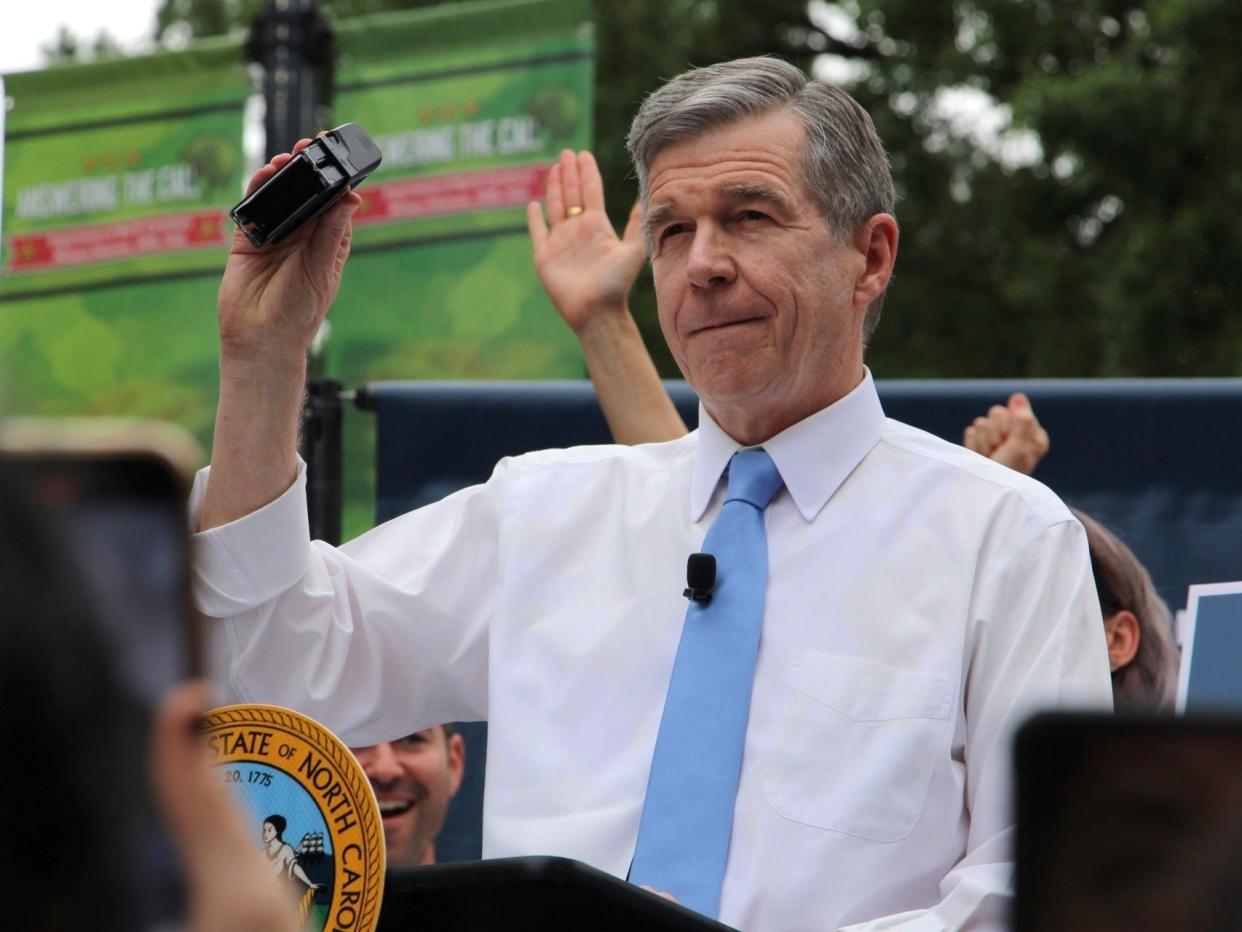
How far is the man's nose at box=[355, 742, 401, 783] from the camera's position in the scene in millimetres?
4395

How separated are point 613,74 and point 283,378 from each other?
13.7m

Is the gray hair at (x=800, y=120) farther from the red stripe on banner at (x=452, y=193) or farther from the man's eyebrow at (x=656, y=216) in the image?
the red stripe on banner at (x=452, y=193)

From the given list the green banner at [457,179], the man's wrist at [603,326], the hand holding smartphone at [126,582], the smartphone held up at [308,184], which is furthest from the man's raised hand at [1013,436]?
the hand holding smartphone at [126,582]

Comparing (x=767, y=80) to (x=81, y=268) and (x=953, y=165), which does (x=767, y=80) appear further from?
(x=953, y=165)

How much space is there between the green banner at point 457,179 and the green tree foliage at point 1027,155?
343cm

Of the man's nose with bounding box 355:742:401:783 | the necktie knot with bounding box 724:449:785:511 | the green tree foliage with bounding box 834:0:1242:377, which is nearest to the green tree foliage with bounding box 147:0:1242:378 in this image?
the green tree foliage with bounding box 834:0:1242:377

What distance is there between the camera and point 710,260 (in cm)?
282

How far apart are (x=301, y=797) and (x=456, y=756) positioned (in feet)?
8.13

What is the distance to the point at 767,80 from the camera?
2.97 metres

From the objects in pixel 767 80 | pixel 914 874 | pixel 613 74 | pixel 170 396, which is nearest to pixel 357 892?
pixel 914 874

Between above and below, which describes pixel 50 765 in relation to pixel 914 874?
above

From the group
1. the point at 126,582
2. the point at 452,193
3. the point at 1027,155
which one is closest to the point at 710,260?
the point at 126,582

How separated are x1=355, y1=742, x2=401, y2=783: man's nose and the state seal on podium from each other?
239cm

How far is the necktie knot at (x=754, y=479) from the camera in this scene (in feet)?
9.12
